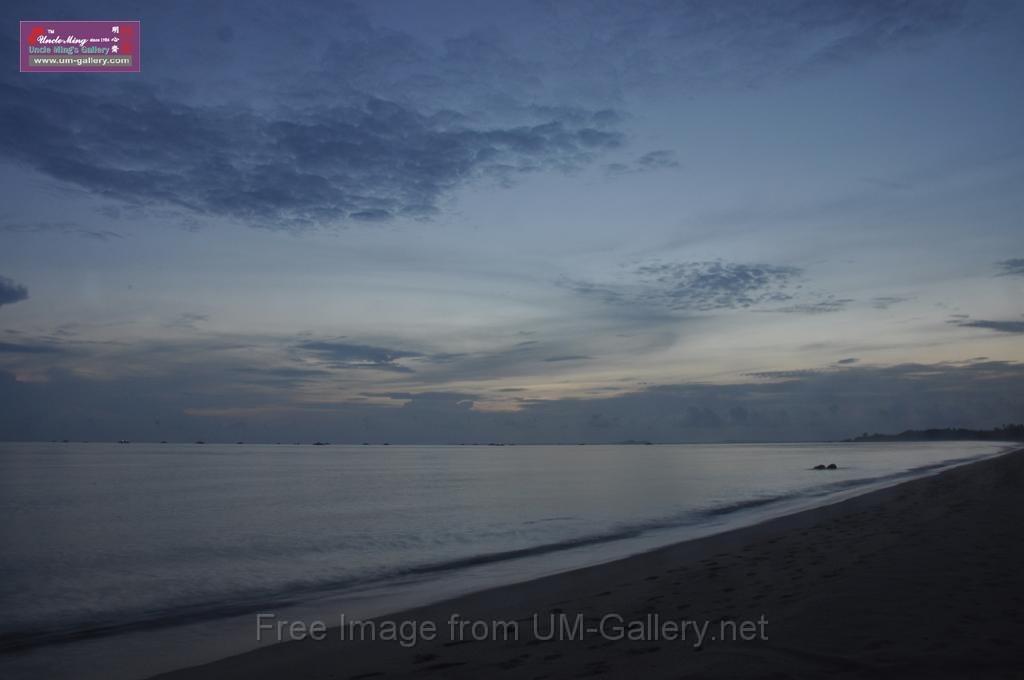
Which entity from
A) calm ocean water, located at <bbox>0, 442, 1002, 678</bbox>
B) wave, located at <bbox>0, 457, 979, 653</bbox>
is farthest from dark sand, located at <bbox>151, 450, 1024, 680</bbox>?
wave, located at <bbox>0, 457, 979, 653</bbox>

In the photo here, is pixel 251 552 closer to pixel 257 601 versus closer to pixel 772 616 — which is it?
pixel 257 601

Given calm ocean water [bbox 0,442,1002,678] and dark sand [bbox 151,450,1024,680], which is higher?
dark sand [bbox 151,450,1024,680]

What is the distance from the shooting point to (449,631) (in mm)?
9758

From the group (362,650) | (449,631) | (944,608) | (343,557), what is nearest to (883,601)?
(944,608)

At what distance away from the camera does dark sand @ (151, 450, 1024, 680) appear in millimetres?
6781

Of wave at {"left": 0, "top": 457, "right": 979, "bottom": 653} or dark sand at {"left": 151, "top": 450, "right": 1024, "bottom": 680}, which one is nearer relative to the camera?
dark sand at {"left": 151, "top": 450, "right": 1024, "bottom": 680}

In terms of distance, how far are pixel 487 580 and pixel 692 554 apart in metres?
5.43

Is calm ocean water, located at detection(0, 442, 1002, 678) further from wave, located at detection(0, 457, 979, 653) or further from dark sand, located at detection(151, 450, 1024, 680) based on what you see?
dark sand, located at detection(151, 450, 1024, 680)

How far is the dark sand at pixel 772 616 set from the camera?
267 inches

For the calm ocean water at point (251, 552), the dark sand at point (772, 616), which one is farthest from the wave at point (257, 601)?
the dark sand at point (772, 616)

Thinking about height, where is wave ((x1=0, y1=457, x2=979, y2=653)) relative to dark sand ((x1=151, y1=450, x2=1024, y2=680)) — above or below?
below

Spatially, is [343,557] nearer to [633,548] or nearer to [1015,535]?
[633,548]

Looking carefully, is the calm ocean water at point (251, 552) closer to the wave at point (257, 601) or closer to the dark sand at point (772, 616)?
the wave at point (257, 601)

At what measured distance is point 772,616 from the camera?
8789mm
